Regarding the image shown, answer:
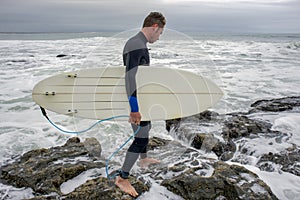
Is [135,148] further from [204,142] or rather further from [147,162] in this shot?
[204,142]

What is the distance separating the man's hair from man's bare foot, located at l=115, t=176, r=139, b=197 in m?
1.54

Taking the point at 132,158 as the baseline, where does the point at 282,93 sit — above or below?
below

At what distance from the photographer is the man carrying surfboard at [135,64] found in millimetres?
2197

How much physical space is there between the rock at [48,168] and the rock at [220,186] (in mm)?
1056

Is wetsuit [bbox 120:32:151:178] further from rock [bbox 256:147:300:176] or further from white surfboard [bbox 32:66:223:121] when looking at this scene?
rock [bbox 256:147:300:176]

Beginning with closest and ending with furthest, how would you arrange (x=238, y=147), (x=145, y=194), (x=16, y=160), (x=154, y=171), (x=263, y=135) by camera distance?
1. (x=145, y=194)
2. (x=154, y=171)
3. (x=16, y=160)
4. (x=238, y=147)
5. (x=263, y=135)

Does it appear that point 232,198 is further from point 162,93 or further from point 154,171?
point 162,93

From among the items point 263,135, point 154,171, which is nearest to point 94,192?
point 154,171

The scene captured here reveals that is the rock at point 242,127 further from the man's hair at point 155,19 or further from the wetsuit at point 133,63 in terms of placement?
the man's hair at point 155,19

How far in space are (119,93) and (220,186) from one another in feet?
5.34

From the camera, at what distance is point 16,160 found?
11.2 ft

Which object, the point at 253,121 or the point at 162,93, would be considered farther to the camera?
the point at 253,121

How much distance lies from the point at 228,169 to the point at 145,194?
0.93 metres

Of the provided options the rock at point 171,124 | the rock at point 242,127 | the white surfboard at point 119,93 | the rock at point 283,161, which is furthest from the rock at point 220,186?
the rock at point 171,124
